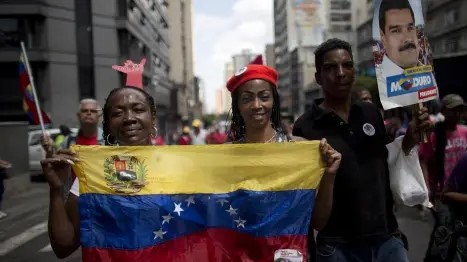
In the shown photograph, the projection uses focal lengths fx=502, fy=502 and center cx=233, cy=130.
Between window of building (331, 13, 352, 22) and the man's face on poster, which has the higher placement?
window of building (331, 13, 352, 22)

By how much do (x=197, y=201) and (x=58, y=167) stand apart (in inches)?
28.2

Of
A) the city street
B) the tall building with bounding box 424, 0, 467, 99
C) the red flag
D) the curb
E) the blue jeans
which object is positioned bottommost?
the city street

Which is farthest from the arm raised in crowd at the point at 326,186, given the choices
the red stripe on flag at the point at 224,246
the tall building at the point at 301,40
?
the tall building at the point at 301,40

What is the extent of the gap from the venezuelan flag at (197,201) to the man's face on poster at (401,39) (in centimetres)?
80

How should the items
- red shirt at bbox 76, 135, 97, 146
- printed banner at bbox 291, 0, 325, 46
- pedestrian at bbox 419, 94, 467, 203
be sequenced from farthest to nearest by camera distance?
printed banner at bbox 291, 0, 325, 46
red shirt at bbox 76, 135, 97, 146
pedestrian at bbox 419, 94, 467, 203

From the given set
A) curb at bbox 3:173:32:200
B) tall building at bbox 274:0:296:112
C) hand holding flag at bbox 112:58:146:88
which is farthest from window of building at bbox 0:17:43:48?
tall building at bbox 274:0:296:112

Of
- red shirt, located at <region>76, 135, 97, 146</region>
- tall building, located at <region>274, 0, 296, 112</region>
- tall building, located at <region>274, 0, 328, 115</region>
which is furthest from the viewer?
tall building, located at <region>274, 0, 296, 112</region>

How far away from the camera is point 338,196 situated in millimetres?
2840

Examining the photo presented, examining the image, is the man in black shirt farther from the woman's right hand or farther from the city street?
the city street

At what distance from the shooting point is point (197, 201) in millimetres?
2625

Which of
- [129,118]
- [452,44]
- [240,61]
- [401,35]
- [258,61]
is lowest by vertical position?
[129,118]

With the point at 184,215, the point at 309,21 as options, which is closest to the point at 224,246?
the point at 184,215

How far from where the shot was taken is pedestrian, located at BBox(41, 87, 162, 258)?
8.00 feet

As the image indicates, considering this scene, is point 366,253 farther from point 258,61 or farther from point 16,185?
point 16,185
